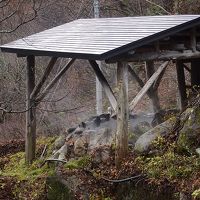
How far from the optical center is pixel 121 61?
8.34m

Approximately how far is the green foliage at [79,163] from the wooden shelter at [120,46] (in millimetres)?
1029

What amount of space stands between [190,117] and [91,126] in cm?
332

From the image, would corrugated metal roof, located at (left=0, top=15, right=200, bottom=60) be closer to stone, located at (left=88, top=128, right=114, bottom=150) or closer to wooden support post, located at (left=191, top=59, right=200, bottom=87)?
wooden support post, located at (left=191, top=59, right=200, bottom=87)

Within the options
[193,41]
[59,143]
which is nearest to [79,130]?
[59,143]

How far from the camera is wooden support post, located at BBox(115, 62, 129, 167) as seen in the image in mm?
8344

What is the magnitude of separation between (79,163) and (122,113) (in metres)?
1.55

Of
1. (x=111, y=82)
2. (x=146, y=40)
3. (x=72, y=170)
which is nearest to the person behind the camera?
(x=146, y=40)

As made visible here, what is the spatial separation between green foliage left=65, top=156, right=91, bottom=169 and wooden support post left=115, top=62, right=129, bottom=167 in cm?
95

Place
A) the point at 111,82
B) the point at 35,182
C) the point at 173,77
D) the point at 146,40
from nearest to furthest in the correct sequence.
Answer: the point at 146,40
the point at 35,182
the point at 173,77
the point at 111,82

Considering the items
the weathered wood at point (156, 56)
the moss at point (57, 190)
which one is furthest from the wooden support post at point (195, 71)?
the moss at point (57, 190)

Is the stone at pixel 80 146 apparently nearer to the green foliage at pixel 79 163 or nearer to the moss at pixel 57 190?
the green foliage at pixel 79 163

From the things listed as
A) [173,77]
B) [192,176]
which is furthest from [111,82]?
[192,176]

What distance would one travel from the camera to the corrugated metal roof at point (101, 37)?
7.95m

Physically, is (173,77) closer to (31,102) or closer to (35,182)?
(31,102)
